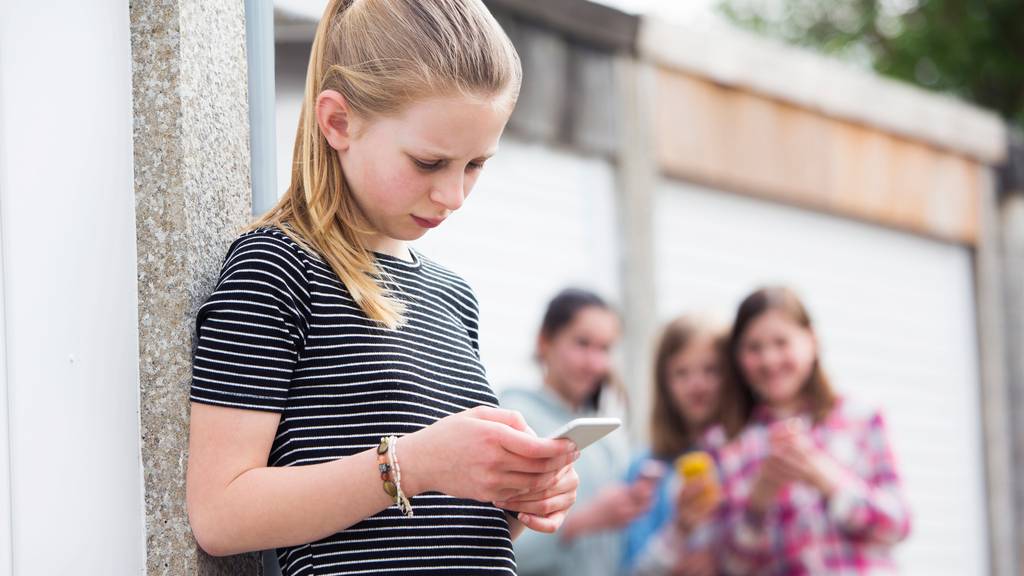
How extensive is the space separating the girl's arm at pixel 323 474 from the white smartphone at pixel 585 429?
0.01m

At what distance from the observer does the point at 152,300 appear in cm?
166

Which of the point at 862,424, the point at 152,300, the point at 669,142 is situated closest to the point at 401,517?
the point at 152,300

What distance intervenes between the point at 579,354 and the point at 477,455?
3091 mm

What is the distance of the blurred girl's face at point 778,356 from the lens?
14.3ft

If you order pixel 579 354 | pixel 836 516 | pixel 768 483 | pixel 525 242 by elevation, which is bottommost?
pixel 836 516

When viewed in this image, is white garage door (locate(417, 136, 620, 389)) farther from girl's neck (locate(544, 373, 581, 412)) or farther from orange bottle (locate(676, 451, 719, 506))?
orange bottle (locate(676, 451, 719, 506))

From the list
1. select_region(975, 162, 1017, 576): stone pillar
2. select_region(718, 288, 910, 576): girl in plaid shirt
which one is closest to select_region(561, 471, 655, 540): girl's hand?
select_region(718, 288, 910, 576): girl in plaid shirt

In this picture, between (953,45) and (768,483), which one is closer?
(768,483)

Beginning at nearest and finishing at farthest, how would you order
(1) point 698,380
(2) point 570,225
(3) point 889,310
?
1. (1) point 698,380
2. (2) point 570,225
3. (3) point 889,310

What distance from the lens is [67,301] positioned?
1.64 m

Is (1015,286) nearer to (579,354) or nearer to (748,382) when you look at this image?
(748,382)

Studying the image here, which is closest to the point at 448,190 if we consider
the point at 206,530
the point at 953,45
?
the point at 206,530

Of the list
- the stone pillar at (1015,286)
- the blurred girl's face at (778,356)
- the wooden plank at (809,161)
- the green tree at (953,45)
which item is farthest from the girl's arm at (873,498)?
the green tree at (953,45)

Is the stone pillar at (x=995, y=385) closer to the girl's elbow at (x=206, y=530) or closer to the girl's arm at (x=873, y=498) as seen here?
the girl's arm at (x=873, y=498)
